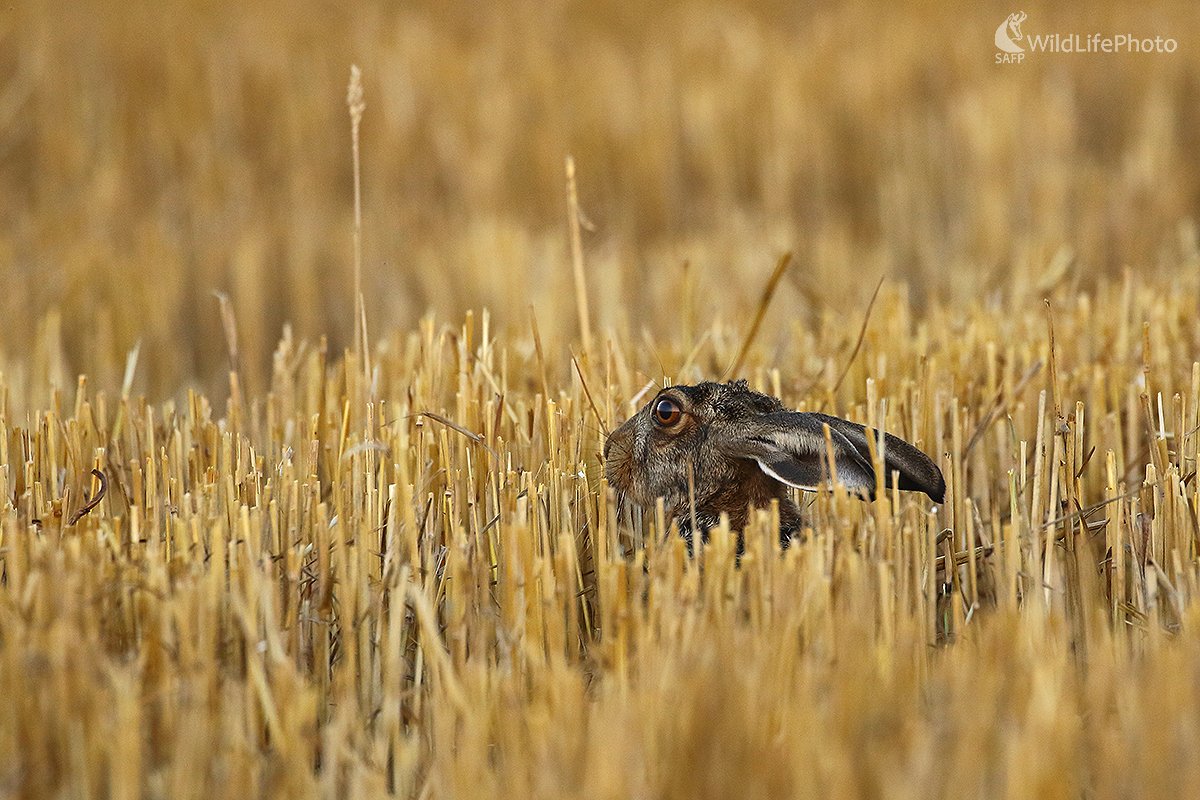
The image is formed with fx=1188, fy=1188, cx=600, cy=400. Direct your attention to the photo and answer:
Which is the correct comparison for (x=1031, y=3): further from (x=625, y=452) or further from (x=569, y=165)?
(x=625, y=452)

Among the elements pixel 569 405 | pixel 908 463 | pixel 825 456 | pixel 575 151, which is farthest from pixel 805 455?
pixel 575 151

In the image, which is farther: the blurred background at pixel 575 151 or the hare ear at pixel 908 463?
the blurred background at pixel 575 151

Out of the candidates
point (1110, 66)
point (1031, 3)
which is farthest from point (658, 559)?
point (1031, 3)

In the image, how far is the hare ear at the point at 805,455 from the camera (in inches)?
86.7

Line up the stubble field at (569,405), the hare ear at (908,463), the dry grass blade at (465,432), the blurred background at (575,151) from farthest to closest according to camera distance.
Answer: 1. the blurred background at (575,151)
2. the dry grass blade at (465,432)
3. the hare ear at (908,463)
4. the stubble field at (569,405)

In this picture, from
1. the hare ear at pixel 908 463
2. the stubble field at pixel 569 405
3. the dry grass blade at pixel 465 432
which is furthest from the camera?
→ the dry grass blade at pixel 465 432

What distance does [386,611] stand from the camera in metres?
2.18

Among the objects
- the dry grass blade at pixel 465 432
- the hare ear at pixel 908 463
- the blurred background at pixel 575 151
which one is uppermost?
the blurred background at pixel 575 151

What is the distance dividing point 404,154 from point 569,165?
Answer: 15.0 ft

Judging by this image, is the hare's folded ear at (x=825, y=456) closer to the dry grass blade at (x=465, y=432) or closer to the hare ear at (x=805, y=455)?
the hare ear at (x=805, y=455)

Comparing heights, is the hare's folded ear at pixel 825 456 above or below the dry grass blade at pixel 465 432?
below

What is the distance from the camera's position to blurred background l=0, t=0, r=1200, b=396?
6.50 metres

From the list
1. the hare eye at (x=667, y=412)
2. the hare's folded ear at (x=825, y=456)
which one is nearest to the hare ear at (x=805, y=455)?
the hare's folded ear at (x=825, y=456)

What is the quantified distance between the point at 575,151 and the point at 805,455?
5366 millimetres
